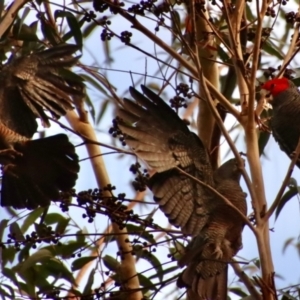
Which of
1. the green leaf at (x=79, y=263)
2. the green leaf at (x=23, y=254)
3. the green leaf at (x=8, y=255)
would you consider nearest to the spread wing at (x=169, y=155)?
the green leaf at (x=79, y=263)

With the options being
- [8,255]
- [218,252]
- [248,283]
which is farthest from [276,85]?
[8,255]

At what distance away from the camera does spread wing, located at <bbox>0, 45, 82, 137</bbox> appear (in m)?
3.10

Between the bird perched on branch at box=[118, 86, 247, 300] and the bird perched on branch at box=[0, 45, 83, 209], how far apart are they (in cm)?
52

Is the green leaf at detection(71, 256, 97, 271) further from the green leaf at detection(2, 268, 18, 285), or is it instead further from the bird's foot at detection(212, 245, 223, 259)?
the bird's foot at detection(212, 245, 223, 259)

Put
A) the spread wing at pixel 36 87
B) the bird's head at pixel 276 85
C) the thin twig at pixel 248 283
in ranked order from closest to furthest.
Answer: the thin twig at pixel 248 283, the bird's head at pixel 276 85, the spread wing at pixel 36 87

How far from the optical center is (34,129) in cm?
333

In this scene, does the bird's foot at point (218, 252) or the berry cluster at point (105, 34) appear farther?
the bird's foot at point (218, 252)

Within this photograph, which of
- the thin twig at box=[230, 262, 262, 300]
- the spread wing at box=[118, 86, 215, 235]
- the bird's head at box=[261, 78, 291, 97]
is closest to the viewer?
the thin twig at box=[230, 262, 262, 300]

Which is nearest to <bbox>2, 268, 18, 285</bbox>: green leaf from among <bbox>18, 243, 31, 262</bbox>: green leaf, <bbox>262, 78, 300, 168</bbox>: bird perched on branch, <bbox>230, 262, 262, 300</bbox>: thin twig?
<bbox>18, 243, 31, 262</bbox>: green leaf

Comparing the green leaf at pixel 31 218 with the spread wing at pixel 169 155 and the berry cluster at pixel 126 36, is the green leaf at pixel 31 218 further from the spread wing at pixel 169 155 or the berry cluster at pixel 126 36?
the berry cluster at pixel 126 36

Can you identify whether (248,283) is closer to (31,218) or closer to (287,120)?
(287,120)

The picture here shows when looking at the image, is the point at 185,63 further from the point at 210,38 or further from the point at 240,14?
the point at 210,38

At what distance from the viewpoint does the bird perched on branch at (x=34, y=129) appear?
10.2ft

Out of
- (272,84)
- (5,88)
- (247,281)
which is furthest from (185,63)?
(5,88)
